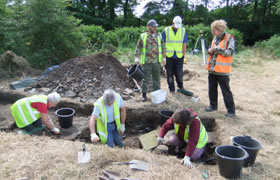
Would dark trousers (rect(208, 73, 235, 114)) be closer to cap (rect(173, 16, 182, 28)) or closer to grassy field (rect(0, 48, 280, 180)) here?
grassy field (rect(0, 48, 280, 180))

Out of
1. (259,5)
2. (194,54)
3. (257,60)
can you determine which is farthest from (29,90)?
(259,5)

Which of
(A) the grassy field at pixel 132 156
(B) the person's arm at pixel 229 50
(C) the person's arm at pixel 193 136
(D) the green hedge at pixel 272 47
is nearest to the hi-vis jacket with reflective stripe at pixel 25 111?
(A) the grassy field at pixel 132 156

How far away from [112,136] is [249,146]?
2269 millimetres

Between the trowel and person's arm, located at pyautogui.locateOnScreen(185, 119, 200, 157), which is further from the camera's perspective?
person's arm, located at pyautogui.locateOnScreen(185, 119, 200, 157)

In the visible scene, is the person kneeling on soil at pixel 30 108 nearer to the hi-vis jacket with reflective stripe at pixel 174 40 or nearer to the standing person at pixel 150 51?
the standing person at pixel 150 51

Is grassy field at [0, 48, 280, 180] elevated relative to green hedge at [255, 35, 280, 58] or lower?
lower

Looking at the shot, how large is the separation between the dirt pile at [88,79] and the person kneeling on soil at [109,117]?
187 centimetres

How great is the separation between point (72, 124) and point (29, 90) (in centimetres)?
231

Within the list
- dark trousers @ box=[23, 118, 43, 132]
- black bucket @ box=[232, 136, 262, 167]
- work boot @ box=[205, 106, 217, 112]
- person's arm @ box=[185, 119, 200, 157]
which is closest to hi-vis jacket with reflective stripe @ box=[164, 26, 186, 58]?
work boot @ box=[205, 106, 217, 112]

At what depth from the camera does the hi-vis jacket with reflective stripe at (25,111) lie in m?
3.95

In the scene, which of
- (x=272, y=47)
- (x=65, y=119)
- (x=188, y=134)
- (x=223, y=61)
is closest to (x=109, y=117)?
(x=65, y=119)

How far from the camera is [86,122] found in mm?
4887

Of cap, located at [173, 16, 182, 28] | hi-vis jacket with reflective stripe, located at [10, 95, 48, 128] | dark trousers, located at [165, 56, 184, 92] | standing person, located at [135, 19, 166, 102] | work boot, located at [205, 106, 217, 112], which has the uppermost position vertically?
cap, located at [173, 16, 182, 28]

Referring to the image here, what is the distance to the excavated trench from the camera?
14.6 feet
